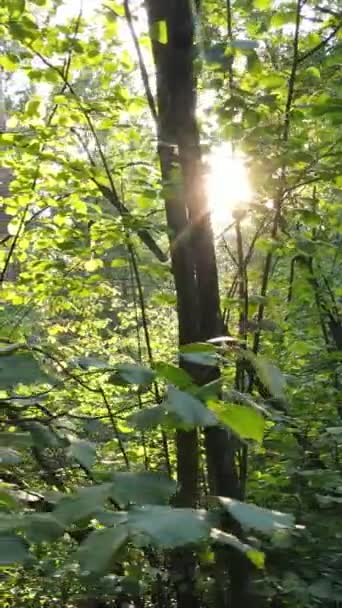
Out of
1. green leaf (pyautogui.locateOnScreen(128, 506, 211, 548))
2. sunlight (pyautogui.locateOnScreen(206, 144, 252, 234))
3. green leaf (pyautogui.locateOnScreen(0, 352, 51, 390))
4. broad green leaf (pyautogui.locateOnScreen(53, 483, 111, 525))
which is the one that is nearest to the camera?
green leaf (pyautogui.locateOnScreen(128, 506, 211, 548))

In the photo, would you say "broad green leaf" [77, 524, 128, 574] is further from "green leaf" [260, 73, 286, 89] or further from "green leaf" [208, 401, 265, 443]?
"green leaf" [260, 73, 286, 89]

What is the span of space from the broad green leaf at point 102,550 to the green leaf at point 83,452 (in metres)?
0.32

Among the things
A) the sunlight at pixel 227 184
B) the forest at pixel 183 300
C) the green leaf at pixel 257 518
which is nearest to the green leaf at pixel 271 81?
the forest at pixel 183 300

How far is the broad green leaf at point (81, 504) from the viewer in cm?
66

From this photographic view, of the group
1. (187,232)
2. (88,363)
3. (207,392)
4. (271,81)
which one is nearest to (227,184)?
(187,232)

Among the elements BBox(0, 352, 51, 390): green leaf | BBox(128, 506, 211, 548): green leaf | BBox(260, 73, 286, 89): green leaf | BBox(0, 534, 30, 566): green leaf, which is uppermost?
BBox(260, 73, 286, 89): green leaf

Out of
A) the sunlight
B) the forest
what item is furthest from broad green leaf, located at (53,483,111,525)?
the sunlight

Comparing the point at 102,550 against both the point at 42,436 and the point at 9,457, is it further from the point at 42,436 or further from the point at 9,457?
the point at 42,436

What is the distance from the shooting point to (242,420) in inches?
29.5

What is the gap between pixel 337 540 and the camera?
2.44m

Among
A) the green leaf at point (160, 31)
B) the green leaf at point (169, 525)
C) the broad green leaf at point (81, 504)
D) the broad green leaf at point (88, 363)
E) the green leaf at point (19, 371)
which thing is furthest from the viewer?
the green leaf at point (160, 31)

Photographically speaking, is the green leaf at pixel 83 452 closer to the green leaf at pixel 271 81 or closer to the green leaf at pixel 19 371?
the green leaf at pixel 19 371

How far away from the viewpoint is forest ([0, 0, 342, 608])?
82cm

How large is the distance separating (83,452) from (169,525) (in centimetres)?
45
